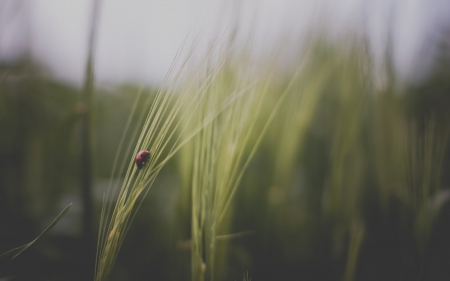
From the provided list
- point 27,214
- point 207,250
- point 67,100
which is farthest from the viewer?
point 67,100

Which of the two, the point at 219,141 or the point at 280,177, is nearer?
the point at 219,141

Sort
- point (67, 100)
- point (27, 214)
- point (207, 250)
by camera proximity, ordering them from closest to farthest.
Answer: point (207, 250)
point (27, 214)
point (67, 100)

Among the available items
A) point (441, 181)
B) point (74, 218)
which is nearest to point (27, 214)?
point (74, 218)

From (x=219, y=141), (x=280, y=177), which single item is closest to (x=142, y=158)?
(x=219, y=141)

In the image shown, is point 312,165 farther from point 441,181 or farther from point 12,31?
point 12,31

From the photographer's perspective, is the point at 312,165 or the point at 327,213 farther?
the point at 312,165

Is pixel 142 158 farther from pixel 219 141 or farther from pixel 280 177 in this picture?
pixel 280 177

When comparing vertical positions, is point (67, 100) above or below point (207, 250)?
above
